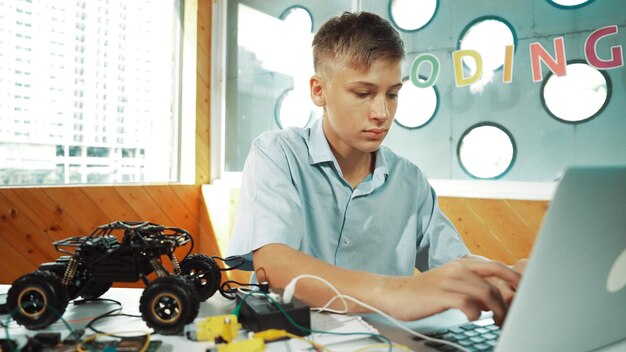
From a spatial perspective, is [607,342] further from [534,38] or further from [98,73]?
[98,73]

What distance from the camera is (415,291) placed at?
0.68m

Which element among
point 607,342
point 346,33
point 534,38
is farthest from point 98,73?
point 607,342

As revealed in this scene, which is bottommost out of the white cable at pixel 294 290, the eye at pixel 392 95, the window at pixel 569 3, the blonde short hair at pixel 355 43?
the white cable at pixel 294 290

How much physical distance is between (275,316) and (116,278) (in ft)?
0.84

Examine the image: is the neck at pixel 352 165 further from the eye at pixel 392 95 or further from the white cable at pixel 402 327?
the white cable at pixel 402 327

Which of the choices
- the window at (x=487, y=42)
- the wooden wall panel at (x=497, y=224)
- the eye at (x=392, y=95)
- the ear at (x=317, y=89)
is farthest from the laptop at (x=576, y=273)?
the window at (x=487, y=42)

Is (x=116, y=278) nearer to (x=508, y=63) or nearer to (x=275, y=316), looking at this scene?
(x=275, y=316)

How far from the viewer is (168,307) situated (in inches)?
26.5

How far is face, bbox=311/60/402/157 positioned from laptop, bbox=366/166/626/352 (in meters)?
0.62

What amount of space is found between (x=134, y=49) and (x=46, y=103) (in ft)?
2.12

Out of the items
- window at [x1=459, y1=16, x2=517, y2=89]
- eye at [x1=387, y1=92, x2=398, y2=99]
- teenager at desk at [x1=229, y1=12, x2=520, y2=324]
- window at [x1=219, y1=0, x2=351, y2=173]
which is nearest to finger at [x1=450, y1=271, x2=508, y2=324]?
teenager at desk at [x1=229, y1=12, x2=520, y2=324]

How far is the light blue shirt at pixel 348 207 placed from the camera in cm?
113

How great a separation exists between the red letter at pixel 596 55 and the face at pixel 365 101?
1.19 metres

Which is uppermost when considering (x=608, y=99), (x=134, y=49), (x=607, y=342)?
(x=134, y=49)
